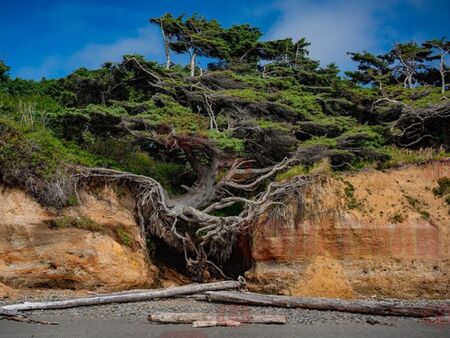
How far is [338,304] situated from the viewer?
1451cm

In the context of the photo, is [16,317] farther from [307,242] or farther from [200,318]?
[307,242]

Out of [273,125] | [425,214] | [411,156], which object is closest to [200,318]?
[273,125]

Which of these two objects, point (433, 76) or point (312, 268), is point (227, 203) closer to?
point (312, 268)

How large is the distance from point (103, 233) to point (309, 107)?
31.3 feet

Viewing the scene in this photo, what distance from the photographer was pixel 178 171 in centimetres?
2245

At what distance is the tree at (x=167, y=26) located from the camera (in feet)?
74.7

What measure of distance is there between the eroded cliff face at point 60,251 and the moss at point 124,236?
0.23 ft

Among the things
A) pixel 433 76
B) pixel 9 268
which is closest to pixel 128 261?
pixel 9 268

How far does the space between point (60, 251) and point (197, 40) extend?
12095 millimetres

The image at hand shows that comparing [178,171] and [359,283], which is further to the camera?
[178,171]

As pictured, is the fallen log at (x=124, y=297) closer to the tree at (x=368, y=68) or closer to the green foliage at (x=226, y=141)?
the green foliage at (x=226, y=141)

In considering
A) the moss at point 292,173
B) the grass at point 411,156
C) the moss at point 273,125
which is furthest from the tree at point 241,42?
the grass at point 411,156

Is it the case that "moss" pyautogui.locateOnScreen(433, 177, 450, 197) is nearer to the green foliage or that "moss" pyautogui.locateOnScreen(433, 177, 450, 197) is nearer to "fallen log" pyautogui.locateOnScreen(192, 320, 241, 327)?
the green foliage

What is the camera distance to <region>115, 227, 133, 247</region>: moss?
17.9 metres
